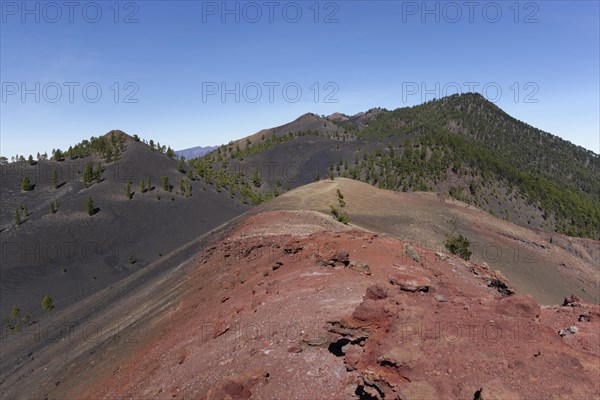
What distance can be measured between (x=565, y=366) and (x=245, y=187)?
291ft

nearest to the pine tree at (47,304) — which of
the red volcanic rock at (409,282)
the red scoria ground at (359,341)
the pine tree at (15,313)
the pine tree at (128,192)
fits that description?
the pine tree at (15,313)

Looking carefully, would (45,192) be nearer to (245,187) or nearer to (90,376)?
(245,187)

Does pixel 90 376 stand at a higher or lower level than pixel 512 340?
lower

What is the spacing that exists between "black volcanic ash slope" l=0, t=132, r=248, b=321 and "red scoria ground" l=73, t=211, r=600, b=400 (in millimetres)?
34240

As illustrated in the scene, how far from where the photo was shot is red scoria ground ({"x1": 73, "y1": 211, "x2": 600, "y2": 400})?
25.1ft

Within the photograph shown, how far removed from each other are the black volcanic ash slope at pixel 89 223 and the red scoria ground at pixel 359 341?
34.2 meters

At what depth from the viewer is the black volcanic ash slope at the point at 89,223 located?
46750 mm

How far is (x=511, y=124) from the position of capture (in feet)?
593

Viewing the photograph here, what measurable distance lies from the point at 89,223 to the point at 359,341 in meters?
62.2

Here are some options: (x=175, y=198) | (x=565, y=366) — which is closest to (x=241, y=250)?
(x=565, y=366)

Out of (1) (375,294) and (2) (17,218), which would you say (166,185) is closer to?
(2) (17,218)

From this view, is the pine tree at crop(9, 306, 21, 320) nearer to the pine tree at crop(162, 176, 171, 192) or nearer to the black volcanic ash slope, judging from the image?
the black volcanic ash slope

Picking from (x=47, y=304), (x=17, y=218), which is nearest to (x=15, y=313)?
(x=47, y=304)

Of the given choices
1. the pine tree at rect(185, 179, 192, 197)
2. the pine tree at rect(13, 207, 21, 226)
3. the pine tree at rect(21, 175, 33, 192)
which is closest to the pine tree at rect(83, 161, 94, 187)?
the pine tree at rect(21, 175, 33, 192)
